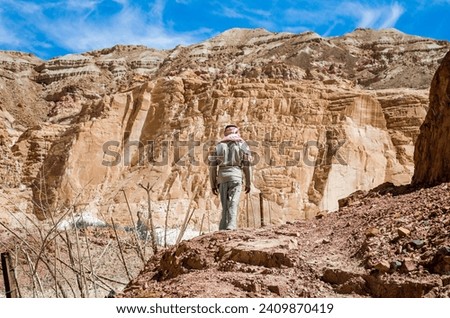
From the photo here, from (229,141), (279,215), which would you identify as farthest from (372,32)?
(229,141)

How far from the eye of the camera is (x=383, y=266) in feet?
17.3

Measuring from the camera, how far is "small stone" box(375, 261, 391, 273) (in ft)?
17.2

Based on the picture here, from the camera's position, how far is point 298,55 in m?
78.2

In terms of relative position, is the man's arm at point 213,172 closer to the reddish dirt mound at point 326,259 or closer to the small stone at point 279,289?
the reddish dirt mound at point 326,259

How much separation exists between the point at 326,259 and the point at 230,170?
3.15 m

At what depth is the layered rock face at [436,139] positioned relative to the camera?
28.3 ft

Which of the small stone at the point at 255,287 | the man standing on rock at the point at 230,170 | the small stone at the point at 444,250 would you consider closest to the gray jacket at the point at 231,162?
the man standing on rock at the point at 230,170

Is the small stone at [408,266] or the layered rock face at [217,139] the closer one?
the small stone at [408,266]

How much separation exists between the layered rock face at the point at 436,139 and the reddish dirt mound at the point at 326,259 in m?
1.25

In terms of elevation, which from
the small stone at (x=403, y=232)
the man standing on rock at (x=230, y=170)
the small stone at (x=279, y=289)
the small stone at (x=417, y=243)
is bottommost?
the small stone at (x=279, y=289)

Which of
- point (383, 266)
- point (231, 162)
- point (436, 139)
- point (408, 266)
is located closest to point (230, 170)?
point (231, 162)

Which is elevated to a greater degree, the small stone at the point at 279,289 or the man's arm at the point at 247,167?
the man's arm at the point at 247,167

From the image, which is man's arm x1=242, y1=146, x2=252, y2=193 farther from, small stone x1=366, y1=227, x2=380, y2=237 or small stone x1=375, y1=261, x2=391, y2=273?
small stone x1=375, y1=261, x2=391, y2=273

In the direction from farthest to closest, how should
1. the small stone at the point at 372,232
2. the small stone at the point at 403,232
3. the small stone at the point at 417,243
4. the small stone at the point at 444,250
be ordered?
the small stone at the point at 372,232, the small stone at the point at 403,232, the small stone at the point at 417,243, the small stone at the point at 444,250
